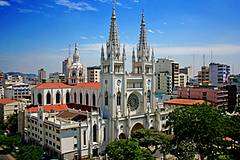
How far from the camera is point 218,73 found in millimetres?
112812

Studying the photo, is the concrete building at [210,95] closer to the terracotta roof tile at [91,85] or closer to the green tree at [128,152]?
the terracotta roof tile at [91,85]

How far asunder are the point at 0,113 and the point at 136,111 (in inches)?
1505

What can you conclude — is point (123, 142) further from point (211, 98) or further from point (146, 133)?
point (211, 98)

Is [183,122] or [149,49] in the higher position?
[149,49]

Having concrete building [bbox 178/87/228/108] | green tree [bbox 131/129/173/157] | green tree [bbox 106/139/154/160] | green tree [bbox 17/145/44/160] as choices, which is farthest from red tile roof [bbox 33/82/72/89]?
concrete building [bbox 178/87/228/108]

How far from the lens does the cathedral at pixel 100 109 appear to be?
45.6 meters

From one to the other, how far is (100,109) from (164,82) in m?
58.8

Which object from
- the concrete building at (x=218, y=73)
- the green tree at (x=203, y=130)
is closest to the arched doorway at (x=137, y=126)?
the green tree at (x=203, y=130)

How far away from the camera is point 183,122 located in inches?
1655

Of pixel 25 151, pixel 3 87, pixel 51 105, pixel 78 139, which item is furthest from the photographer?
pixel 3 87

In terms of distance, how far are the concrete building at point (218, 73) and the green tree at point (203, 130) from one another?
239 ft

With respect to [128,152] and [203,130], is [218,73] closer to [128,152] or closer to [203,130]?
[203,130]

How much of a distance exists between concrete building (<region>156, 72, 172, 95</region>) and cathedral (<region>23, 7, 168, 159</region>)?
4787cm

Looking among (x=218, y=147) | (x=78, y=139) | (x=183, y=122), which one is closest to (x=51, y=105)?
(x=78, y=139)
